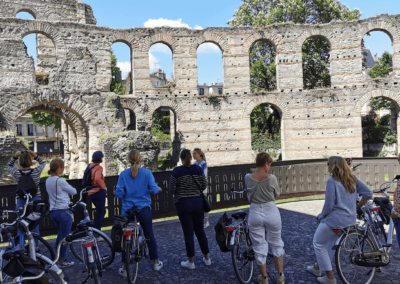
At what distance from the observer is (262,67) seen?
26.1 metres

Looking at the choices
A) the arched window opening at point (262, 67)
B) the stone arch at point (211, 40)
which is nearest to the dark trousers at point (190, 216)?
the stone arch at point (211, 40)

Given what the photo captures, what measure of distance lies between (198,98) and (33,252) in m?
15.2

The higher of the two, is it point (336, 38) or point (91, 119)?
point (336, 38)

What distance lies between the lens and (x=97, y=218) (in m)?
6.31

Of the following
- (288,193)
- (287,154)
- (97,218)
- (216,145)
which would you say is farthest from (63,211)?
(287,154)

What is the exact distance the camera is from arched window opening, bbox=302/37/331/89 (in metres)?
25.4

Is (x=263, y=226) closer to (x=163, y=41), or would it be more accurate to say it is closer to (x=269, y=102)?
(x=269, y=102)

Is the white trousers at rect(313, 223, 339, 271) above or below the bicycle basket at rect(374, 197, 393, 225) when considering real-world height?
below

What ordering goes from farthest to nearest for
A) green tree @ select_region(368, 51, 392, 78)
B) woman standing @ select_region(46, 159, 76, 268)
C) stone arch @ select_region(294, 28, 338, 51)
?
green tree @ select_region(368, 51, 392, 78) < stone arch @ select_region(294, 28, 338, 51) < woman standing @ select_region(46, 159, 76, 268)

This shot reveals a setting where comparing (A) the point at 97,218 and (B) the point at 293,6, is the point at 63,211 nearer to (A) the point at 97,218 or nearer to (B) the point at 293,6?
(A) the point at 97,218

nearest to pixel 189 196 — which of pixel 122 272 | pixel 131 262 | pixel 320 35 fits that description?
pixel 131 262

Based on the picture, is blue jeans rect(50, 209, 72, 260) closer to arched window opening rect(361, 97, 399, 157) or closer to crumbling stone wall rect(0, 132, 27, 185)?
crumbling stone wall rect(0, 132, 27, 185)

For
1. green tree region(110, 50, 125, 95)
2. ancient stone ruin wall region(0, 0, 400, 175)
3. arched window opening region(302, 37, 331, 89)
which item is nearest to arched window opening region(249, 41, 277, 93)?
arched window opening region(302, 37, 331, 89)

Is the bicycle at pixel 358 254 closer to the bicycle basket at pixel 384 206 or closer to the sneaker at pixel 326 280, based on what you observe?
the sneaker at pixel 326 280
